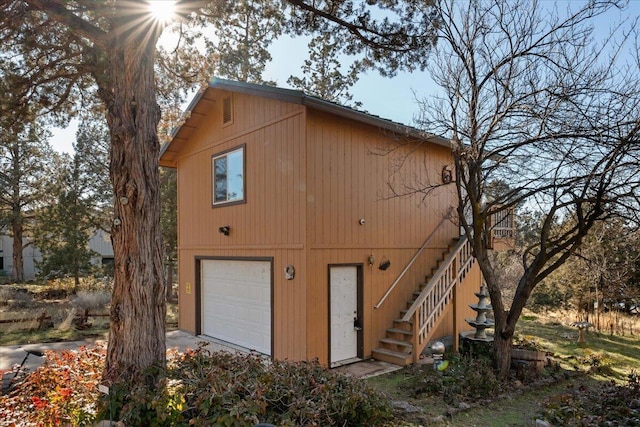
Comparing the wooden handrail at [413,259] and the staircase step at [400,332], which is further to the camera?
the wooden handrail at [413,259]

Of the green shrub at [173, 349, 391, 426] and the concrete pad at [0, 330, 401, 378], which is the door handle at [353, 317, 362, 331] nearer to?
the concrete pad at [0, 330, 401, 378]

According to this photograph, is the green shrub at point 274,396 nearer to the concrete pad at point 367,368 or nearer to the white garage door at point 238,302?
the concrete pad at point 367,368

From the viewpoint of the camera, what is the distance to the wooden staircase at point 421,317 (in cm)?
777

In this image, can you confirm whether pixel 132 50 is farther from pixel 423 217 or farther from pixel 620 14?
pixel 423 217

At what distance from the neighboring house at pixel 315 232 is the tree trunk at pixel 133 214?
2891 mm

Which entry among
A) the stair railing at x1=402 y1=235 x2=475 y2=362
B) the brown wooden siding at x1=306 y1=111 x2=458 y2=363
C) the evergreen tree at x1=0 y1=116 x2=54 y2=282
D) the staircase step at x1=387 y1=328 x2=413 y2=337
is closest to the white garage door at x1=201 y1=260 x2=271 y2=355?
the brown wooden siding at x1=306 y1=111 x2=458 y2=363

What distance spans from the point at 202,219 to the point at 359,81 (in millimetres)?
11262

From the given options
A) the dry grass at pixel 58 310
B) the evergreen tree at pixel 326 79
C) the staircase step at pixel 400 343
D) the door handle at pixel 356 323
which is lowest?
the dry grass at pixel 58 310

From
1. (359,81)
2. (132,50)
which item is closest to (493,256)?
(359,81)

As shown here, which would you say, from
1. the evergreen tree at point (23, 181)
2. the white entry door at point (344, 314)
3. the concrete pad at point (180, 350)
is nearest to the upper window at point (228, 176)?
the white entry door at point (344, 314)

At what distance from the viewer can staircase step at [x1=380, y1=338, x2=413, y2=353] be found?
25.8 feet

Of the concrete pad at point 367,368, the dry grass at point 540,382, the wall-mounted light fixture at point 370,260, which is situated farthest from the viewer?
the wall-mounted light fixture at point 370,260

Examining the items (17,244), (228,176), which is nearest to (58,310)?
(228,176)

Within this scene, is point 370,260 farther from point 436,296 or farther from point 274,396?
point 274,396
